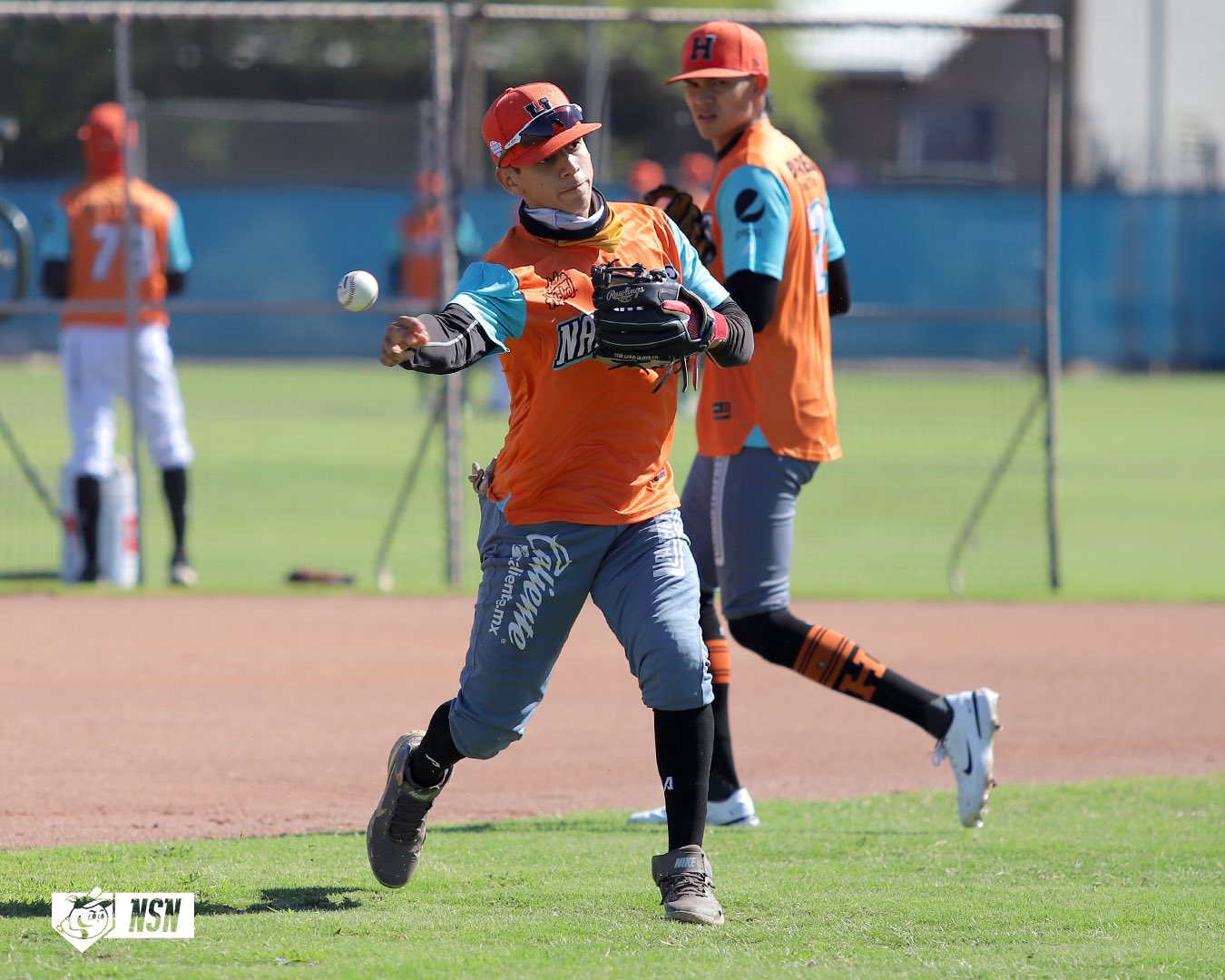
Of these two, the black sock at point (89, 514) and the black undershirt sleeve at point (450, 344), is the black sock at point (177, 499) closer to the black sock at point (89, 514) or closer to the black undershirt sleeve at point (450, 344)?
the black sock at point (89, 514)

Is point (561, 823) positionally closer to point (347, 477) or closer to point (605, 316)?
point (605, 316)

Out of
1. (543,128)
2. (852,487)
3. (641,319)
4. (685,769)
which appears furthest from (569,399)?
(852,487)

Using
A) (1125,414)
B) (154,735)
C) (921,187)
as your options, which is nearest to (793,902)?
(154,735)

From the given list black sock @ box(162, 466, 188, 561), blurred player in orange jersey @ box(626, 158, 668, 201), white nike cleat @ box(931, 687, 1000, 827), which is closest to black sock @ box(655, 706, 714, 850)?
white nike cleat @ box(931, 687, 1000, 827)

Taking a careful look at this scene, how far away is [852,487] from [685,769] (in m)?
11.5

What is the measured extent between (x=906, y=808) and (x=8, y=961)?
3.13 metres

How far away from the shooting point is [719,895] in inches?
175

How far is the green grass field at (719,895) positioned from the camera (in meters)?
3.79

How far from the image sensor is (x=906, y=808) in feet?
18.9

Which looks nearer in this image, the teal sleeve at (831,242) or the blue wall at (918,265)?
the teal sleeve at (831,242)

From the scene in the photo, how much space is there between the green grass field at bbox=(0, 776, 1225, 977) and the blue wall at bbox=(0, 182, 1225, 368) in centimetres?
757

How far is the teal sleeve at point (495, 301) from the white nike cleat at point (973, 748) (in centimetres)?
198

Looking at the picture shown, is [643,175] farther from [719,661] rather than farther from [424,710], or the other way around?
[719,661]

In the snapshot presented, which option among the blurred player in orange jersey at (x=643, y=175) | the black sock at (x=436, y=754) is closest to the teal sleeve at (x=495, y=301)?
the black sock at (x=436, y=754)
